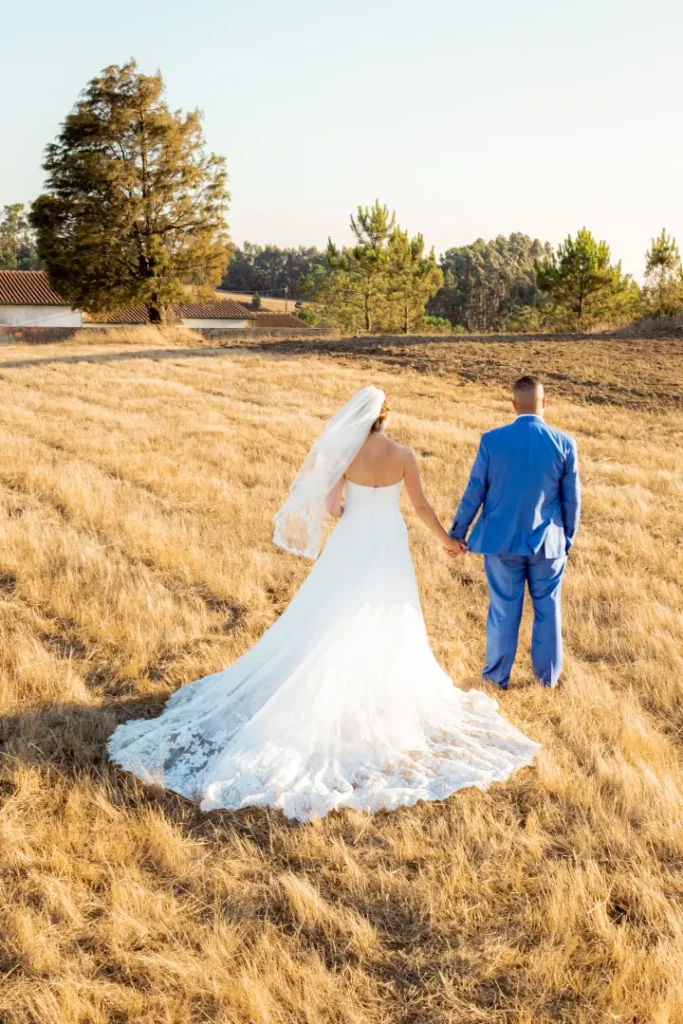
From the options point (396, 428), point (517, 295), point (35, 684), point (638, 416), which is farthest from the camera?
point (517, 295)

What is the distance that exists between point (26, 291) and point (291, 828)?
6073cm

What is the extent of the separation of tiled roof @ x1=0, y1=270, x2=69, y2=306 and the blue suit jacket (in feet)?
179

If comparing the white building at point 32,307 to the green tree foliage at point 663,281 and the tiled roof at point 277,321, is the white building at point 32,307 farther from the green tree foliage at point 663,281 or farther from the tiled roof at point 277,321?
the green tree foliage at point 663,281

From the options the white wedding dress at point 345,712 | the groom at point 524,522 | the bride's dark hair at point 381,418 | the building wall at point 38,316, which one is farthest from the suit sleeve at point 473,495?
the building wall at point 38,316

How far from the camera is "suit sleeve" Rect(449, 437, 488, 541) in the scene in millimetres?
5770

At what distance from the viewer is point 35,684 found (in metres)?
5.68

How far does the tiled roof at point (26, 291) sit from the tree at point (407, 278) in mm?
22557

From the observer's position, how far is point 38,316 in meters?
56.9

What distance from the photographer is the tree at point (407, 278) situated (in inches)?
2226

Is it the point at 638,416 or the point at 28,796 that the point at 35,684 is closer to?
the point at 28,796

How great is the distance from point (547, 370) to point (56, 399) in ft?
44.2

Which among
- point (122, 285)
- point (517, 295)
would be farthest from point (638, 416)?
point (517, 295)

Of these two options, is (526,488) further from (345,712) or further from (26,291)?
(26,291)

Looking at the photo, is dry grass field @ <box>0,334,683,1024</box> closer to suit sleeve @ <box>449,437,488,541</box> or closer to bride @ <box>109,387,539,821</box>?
bride @ <box>109,387,539,821</box>
